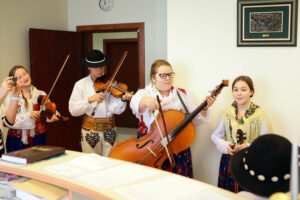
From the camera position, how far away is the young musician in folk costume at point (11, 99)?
2373 mm

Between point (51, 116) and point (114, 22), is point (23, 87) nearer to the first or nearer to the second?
point (51, 116)

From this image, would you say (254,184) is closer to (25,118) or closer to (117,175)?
(117,175)

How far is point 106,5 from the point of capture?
182 inches

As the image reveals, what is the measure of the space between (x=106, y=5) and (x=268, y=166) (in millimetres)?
3978

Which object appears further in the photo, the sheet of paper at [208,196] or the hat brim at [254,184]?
the sheet of paper at [208,196]

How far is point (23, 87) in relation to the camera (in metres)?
2.81

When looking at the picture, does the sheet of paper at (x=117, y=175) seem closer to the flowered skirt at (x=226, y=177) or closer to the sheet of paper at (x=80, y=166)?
the sheet of paper at (x=80, y=166)

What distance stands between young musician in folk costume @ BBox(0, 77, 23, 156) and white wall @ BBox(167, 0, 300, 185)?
1293mm

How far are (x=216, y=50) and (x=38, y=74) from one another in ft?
8.18

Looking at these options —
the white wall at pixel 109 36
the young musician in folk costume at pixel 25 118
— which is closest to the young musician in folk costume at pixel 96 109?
the young musician in folk costume at pixel 25 118

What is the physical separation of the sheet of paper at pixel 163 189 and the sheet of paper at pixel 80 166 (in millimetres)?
314

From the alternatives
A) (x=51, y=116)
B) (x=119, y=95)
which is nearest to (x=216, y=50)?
(x=119, y=95)

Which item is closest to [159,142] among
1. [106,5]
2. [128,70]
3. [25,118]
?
[25,118]

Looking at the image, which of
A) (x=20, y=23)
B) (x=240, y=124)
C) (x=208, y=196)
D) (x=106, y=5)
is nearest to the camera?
(x=208, y=196)
